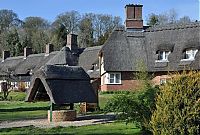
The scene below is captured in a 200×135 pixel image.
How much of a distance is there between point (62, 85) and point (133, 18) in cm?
2591

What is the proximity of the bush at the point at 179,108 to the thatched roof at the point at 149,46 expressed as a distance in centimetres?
2925

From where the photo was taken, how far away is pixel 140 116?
1250 centimetres

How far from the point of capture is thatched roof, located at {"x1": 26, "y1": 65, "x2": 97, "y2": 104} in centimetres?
2053

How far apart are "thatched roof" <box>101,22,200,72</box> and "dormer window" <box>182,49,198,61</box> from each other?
1.31 feet

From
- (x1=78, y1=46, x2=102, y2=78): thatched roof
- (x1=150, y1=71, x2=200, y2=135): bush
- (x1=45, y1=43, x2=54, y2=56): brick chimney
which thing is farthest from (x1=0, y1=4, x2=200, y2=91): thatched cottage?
(x1=150, y1=71, x2=200, y2=135): bush

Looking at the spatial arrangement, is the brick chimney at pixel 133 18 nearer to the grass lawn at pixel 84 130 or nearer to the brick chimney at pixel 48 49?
the brick chimney at pixel 48 49

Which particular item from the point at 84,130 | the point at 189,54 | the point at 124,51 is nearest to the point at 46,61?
the point at 124,51

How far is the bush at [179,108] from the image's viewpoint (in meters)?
9.87

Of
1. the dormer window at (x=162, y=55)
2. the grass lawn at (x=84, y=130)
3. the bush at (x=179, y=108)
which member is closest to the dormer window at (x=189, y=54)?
the dormer window at (x=162, y=55)

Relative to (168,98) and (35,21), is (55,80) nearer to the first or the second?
(168,98)

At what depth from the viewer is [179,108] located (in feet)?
32.9

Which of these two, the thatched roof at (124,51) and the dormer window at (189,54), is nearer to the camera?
the dormer window at (189,54)

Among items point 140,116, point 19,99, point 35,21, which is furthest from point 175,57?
point 35,21

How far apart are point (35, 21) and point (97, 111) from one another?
7803cm
